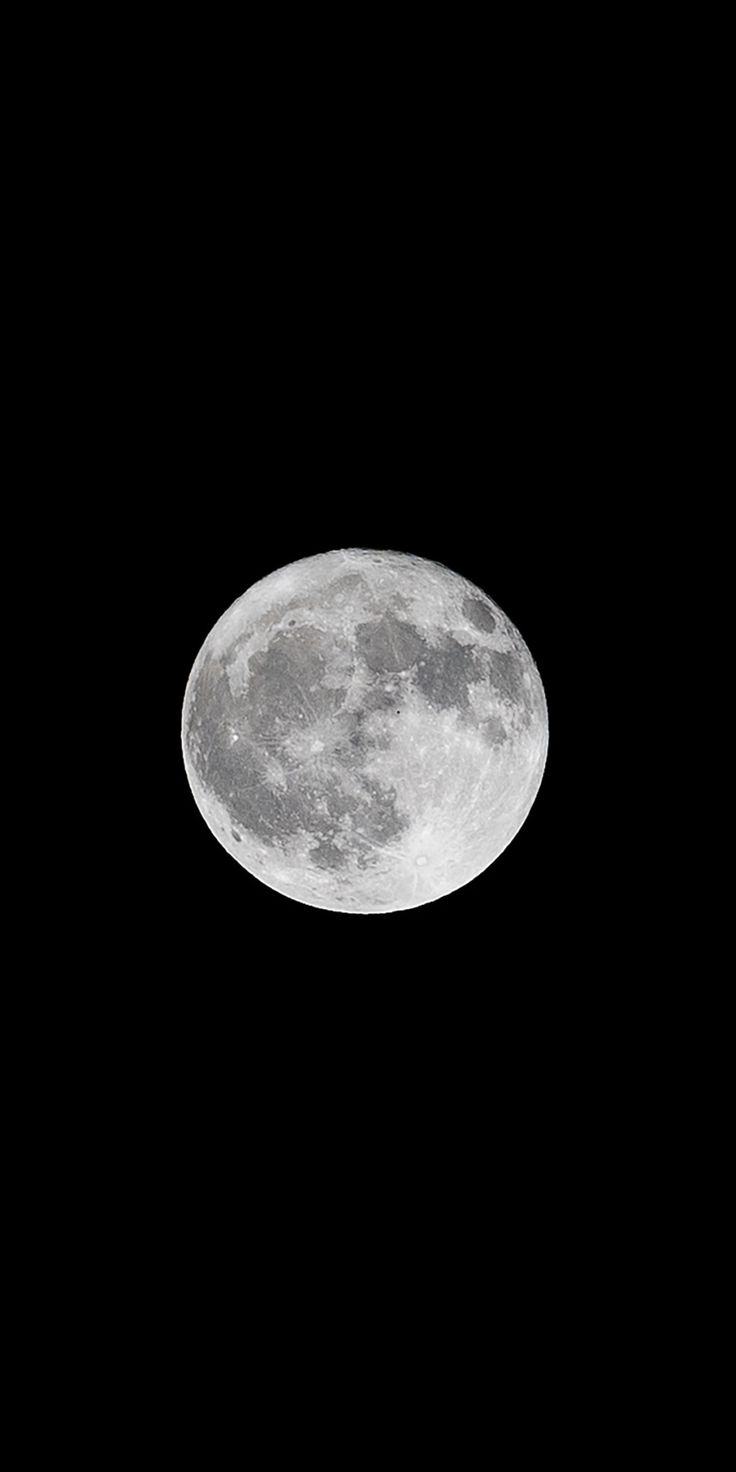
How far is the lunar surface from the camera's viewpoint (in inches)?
197

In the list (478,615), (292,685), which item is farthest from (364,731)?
(478,615)

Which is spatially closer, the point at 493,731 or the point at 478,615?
the point at 493,731

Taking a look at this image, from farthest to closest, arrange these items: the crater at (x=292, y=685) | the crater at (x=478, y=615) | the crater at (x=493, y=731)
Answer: the crater at (x=478, y=615) < the crater at (x=493, y=731) < the crater at (x=292, y=685)

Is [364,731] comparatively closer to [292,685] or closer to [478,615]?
[292,685]

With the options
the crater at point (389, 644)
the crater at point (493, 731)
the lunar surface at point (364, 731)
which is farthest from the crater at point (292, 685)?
the crater at point (493, 731)

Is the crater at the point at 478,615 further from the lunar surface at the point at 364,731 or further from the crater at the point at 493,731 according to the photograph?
the crater at the point at 493,731

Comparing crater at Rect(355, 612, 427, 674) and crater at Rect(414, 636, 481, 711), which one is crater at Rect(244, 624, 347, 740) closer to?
crater at Rect(355, 612, 427, 674)

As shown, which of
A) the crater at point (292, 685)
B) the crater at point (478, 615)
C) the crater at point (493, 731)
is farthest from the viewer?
the crater at point (478, 615)

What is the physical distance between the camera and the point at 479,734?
5176 mm

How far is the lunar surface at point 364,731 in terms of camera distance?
5.02 metres

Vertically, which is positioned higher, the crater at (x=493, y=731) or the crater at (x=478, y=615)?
the crater at (x=478, y=615)

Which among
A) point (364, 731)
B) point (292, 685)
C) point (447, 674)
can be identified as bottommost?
point (364, 731)

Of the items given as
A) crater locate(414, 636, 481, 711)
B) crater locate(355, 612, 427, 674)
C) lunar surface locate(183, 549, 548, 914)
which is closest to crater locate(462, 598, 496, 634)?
lunar surface locate(183, 549, 548, 914)

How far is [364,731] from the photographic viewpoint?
4.97 meters
